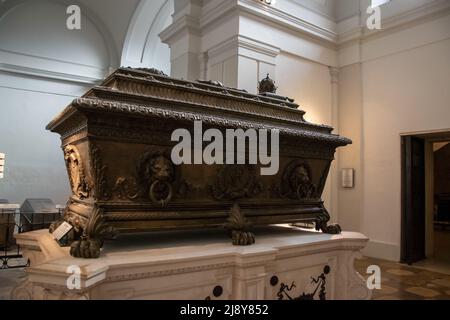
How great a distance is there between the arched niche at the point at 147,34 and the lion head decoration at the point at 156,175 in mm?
6736

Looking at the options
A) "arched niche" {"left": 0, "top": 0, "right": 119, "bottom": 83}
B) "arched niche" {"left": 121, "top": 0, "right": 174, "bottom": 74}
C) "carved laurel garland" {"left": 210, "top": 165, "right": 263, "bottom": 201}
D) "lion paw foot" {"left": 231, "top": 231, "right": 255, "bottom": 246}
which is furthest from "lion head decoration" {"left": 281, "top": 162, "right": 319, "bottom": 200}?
"arched niche" {"left": 0, "top": 0, "right": 119, "bottom": 83}

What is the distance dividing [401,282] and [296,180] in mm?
2690

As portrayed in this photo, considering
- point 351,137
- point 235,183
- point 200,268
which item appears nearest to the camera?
point 200,268

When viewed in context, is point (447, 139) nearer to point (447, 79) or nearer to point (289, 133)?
point (447, 79)

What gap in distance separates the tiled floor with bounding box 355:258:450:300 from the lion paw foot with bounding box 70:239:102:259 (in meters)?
2.80

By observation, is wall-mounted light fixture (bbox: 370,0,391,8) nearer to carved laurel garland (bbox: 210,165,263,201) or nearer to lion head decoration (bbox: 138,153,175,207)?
carved laurel garland (bbox: 210,165,263,201)

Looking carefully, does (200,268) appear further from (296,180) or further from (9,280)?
(9,280)

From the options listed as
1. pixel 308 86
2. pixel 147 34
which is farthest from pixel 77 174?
pixel 147 34

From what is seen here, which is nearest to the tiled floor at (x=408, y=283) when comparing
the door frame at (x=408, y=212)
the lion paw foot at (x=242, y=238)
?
the door frame at (x=408, y=212)

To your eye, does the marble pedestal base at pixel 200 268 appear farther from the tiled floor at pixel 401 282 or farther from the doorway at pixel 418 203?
the doorway at pixel 418 203

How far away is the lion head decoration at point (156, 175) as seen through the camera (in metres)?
1.65

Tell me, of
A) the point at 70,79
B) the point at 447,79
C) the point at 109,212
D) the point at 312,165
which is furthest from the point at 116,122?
the point at 70,79

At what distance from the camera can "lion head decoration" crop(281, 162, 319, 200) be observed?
2.20m

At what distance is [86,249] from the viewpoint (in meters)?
1.44
